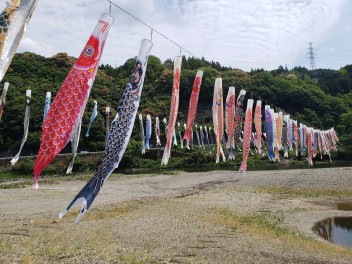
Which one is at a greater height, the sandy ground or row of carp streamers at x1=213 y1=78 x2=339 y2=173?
row of carp streamers at x1=213 y1=78 x2=339 y2=173

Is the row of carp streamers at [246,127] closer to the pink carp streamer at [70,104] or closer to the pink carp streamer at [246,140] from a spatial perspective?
the pink carp streamer at [246,140]

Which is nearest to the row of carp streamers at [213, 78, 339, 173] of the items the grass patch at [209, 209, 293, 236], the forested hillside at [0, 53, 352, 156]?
the grass patch at [209, 209, 293, 236]

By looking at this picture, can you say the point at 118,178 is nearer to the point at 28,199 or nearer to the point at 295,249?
the point at 28,199

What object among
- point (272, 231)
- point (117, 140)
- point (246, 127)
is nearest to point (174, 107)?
point (117, 140)

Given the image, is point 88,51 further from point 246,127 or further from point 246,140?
point 246,127

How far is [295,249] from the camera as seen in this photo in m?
12.0

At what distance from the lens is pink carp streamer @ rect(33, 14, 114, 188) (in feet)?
19.3

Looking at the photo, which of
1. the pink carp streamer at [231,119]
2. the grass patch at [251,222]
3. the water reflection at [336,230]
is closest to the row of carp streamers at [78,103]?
the pink carp streamer at [231,119]

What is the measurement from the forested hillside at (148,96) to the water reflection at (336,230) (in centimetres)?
2295

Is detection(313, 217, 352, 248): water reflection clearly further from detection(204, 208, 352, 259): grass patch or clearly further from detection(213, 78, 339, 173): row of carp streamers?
detection(213, 78, 339, 173): row of carp streamers

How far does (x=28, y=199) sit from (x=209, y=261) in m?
18.3

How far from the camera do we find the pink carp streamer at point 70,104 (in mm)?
5871

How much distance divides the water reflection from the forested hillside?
75.3ft

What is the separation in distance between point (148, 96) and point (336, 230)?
152 ft
